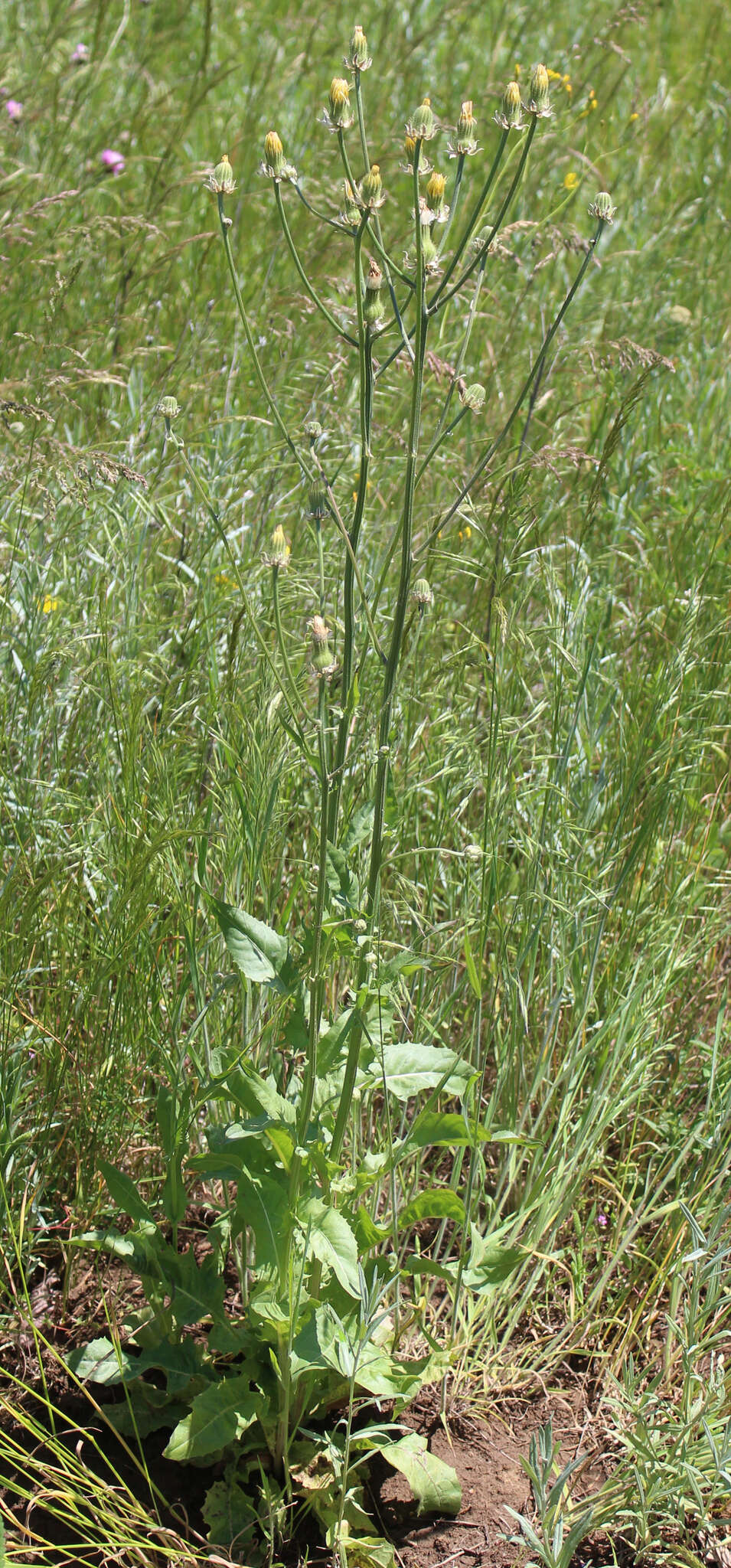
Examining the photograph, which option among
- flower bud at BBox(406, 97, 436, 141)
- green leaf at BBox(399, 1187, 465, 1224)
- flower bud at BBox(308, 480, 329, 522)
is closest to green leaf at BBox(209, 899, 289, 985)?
green leaf at BBox(399, 1187, 465, 1224)

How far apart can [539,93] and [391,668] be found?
616 mm

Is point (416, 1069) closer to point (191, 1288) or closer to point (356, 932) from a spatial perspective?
point (356, 932)

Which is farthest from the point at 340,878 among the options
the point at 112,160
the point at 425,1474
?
the point at 112,160

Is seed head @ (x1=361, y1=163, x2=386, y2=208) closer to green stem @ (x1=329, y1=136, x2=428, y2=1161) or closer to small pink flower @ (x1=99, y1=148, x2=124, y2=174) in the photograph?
green stem @ (x1=329, y1=136, x2=428, y2=1161)

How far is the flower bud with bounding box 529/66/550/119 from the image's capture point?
1.25 meters

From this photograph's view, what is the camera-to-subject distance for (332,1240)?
1.45 meters

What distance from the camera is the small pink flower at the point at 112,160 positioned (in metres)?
3.75

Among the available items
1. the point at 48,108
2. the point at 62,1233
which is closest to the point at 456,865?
the point at 62,1233

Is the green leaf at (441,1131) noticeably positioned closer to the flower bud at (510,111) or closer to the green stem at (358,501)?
the green stem at (358,501)

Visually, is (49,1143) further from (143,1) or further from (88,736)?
(143,1)

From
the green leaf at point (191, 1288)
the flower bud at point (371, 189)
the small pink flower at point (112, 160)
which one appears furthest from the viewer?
the small pink flower at point (112, 160)

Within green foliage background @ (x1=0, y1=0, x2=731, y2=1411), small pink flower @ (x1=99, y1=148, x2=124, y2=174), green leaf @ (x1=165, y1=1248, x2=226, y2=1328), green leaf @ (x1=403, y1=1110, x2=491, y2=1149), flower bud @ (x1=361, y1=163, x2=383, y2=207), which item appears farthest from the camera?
small pink flower @ (x1=99, y1=148, x2=124, y2=174)

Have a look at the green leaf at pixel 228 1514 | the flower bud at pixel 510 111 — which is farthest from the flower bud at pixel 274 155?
the green leaf at pixel 228 1514

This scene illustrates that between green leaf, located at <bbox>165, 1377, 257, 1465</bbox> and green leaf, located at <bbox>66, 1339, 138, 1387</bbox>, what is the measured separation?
4.6 inches
